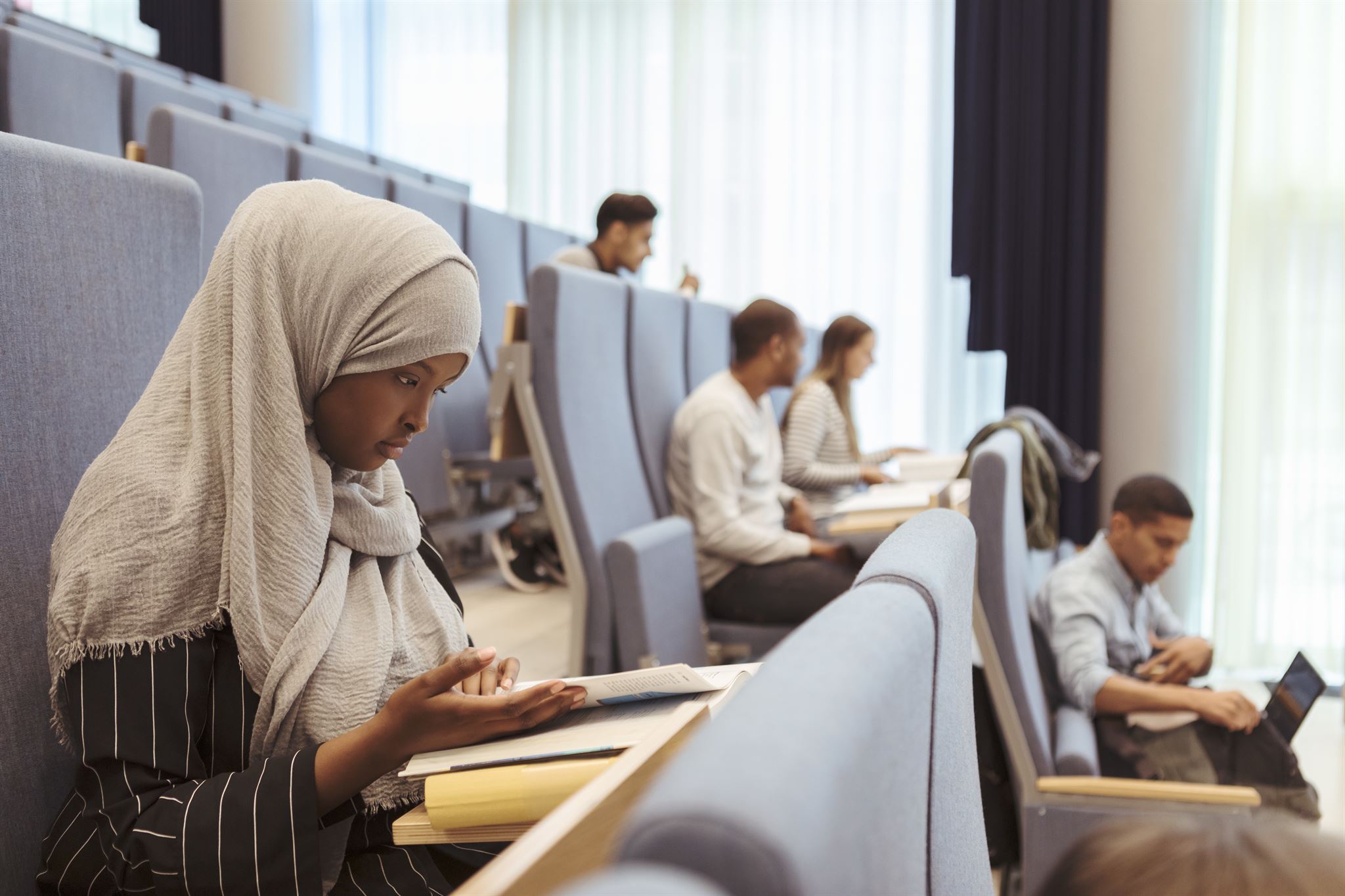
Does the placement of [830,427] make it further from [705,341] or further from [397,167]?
[397,167]

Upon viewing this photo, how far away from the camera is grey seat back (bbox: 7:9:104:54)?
134 inches

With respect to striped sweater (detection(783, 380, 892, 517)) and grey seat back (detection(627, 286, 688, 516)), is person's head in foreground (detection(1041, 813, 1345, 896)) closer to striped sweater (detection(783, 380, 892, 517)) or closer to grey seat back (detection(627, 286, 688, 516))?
grey seat back (detection(627, 286, 688, 516))

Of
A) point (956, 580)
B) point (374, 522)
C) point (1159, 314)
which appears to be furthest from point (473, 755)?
point (1159, 314)

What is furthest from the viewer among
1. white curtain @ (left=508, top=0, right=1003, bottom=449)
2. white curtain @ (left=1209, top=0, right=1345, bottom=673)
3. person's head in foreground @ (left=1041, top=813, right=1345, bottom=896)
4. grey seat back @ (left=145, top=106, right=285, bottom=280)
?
white curtain @ (left=508, top=0, right=1003, bottom=449)

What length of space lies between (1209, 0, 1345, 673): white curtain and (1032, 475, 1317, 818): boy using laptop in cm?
177

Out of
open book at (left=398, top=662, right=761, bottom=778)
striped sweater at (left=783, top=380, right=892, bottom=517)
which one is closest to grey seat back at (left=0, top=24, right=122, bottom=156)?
striped sweater at (left=783, top=380, right=892, bottom=517)

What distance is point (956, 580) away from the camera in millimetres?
647

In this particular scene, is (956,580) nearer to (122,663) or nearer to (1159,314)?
(122,663)

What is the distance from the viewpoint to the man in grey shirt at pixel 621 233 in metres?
3.39

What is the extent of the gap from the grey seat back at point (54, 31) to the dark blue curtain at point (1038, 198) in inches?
134

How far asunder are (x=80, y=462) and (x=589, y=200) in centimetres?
459

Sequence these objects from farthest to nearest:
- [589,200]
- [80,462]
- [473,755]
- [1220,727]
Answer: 1. [589,200]
2. [1220,727]
3. [80,462]
4. [473,755]

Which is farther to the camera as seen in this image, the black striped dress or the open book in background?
the open book in background

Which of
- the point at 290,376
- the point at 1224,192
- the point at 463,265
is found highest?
the point at 1224,192
